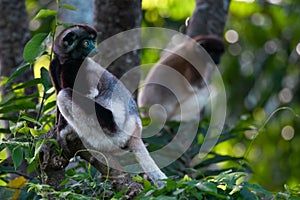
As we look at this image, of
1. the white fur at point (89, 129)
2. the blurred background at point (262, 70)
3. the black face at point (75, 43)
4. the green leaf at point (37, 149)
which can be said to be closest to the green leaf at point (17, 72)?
the black face at point (75, 43)

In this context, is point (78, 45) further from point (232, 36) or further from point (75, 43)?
point (232, 36)

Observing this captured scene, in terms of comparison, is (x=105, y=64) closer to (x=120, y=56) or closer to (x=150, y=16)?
(x=120, y=56)

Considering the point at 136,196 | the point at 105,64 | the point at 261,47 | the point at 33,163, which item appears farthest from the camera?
the point at 261,47

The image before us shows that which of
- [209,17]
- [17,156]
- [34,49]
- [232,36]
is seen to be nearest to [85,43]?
[34,49]

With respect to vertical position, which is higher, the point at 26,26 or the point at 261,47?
the point at 26,26

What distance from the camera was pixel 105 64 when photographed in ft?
20.9

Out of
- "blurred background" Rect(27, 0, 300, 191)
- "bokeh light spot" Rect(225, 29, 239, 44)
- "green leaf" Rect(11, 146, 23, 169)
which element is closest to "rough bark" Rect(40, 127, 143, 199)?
"green leaf" Rect(11, 146, 23, 169)

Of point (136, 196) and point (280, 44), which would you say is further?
point (280, 44)

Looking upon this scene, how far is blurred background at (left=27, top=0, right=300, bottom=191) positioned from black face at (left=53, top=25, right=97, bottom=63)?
5.88 m

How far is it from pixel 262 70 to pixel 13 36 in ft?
22.0

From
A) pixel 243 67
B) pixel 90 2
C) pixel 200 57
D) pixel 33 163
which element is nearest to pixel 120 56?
pixel 90 2

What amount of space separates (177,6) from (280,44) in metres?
2.19

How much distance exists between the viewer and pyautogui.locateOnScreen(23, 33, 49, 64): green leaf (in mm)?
5020

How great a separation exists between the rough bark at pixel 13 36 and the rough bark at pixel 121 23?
2.75ft
